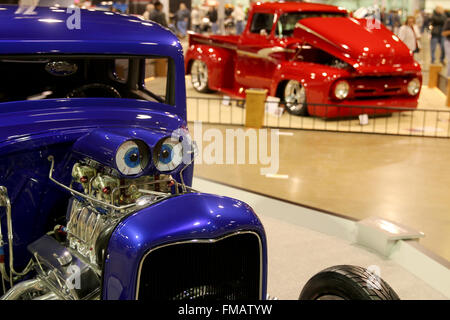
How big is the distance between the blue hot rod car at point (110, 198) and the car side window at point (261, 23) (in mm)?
6146

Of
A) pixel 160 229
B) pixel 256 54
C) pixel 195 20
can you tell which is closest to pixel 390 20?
pixel 195 20

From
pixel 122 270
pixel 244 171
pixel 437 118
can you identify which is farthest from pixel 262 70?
pixel 122 270

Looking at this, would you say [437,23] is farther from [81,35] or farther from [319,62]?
[81,35]

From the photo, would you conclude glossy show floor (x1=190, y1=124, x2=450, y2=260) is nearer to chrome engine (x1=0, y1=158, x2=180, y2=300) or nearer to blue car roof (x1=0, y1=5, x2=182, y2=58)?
blue car roof (x1=0, y1=5, x2=182, y2=58)

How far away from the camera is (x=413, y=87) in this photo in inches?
347

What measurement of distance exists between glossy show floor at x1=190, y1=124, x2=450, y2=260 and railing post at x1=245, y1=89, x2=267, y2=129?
0.36m

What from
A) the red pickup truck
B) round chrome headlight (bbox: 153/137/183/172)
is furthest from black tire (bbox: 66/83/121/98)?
the red pickup truck

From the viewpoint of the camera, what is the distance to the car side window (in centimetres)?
952

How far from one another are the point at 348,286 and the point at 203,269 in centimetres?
82

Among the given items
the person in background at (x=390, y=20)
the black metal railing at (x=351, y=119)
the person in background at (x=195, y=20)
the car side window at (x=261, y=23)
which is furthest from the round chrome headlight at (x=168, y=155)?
the person in background at (x=195, y=20)

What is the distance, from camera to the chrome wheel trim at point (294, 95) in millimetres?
8727

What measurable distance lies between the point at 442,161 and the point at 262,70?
3.43 meters

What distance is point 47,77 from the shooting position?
151 inches

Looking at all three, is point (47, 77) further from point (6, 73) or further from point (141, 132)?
point (141, 132)
